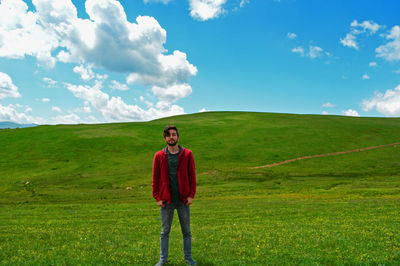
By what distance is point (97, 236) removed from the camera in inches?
602

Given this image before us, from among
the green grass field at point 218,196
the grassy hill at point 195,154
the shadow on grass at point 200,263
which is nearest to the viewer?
the shadow on grass at point 200,263

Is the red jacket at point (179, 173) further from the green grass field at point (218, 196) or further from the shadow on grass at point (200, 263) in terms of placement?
the green grass field at point (218, 196)

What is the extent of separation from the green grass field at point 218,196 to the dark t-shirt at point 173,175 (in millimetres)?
2588

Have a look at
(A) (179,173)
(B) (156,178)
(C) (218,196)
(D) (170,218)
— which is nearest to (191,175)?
(A) (179,173)

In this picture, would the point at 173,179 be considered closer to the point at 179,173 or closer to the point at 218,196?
the point at 179,173

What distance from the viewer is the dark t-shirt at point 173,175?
30.9 ft

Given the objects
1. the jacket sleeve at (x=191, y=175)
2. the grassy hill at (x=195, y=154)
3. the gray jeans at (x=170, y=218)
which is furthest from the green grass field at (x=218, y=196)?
the jacket sleeve at (x=191, y=175)

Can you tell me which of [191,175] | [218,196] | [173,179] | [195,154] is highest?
[191,175]

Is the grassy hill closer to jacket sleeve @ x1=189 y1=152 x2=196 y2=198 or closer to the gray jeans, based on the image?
the gray jeans

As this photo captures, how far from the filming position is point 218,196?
1487 inches

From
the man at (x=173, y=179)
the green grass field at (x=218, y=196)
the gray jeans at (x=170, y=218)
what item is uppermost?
the man at (x=173, y=179)

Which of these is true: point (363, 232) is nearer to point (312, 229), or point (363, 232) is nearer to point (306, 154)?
point (312, 229)

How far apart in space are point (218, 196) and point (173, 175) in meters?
29.4

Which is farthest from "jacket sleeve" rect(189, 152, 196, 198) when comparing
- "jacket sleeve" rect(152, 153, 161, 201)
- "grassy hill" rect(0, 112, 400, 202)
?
"grassy hill" rect(0, 112, 400, 202)
